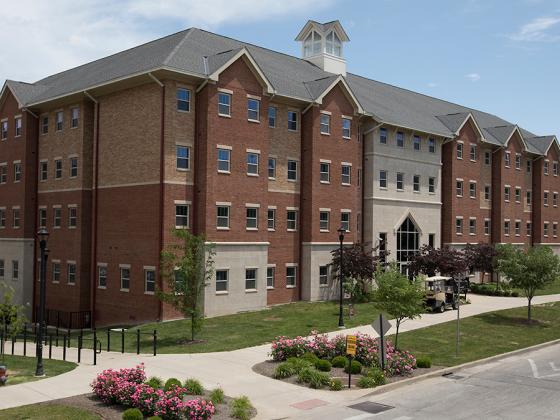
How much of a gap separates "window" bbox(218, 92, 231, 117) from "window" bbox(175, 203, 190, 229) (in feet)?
19.1

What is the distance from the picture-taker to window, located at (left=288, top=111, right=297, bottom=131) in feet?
134

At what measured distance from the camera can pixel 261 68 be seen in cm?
4012

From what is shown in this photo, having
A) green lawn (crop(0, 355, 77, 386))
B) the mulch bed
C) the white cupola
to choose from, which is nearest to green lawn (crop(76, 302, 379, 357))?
the mulch bed

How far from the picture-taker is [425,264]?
141 feet

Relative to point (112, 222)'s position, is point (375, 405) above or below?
below

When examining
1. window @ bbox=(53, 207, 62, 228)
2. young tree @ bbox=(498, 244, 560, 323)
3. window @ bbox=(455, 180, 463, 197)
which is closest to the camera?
young tree @ bbox=(498, 244, 560, 323)

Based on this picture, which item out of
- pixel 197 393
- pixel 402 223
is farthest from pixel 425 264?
pixel 197 393

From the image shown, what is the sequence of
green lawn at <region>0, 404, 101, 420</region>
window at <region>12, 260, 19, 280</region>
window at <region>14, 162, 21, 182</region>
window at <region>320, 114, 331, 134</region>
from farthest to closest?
window at <region>14, 162, 21, 182</region> < window at <region>12, 260, 19, 280</region> < window at <region>320, 114, 331, 134</region> < green lawn at <region>0, 404, 101, 420</region>

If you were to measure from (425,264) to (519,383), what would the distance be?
73.0ft

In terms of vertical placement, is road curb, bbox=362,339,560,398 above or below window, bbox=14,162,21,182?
below

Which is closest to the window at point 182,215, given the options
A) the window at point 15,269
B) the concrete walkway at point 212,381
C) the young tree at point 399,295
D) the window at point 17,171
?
the concrete walkway at point 212,381

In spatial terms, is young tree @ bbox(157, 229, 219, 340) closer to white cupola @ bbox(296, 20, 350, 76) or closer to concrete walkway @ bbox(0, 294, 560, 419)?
concrete walkway @ bbox(0, 294, 560, 419)

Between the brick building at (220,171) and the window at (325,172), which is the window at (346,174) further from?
the window at (325,172)

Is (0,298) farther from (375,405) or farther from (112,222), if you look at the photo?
(375,405)
